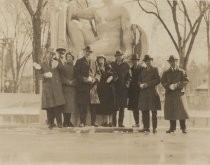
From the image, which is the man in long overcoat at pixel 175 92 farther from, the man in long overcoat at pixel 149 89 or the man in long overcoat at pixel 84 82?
the man in long overcoat at pixel 84 82

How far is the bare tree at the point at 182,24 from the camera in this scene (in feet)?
55.5

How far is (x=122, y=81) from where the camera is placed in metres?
10.9

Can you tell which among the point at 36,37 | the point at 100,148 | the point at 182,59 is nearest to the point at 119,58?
the point at 100,148

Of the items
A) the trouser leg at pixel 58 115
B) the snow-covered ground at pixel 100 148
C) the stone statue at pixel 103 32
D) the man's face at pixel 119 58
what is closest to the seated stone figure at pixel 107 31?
the stone statue at pixel 103 32

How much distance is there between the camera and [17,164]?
6809mm

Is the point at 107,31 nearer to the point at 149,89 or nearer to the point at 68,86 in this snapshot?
the point at 68,86

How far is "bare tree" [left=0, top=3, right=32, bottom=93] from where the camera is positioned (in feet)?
67.5

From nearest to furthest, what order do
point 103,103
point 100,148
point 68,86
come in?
1. point 100,148
2. point 103,103
3. point 68,86

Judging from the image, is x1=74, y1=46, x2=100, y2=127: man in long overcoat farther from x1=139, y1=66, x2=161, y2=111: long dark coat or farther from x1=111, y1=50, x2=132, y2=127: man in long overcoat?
x1=139, y1=66, x2=161, y2=111: long dark coat

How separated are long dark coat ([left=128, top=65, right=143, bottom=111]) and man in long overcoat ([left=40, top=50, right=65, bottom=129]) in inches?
53.5

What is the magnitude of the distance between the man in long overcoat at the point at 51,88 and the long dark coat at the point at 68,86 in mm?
113

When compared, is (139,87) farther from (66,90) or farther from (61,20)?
(61,20)

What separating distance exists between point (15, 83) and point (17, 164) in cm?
1676

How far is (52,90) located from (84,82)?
66cm
